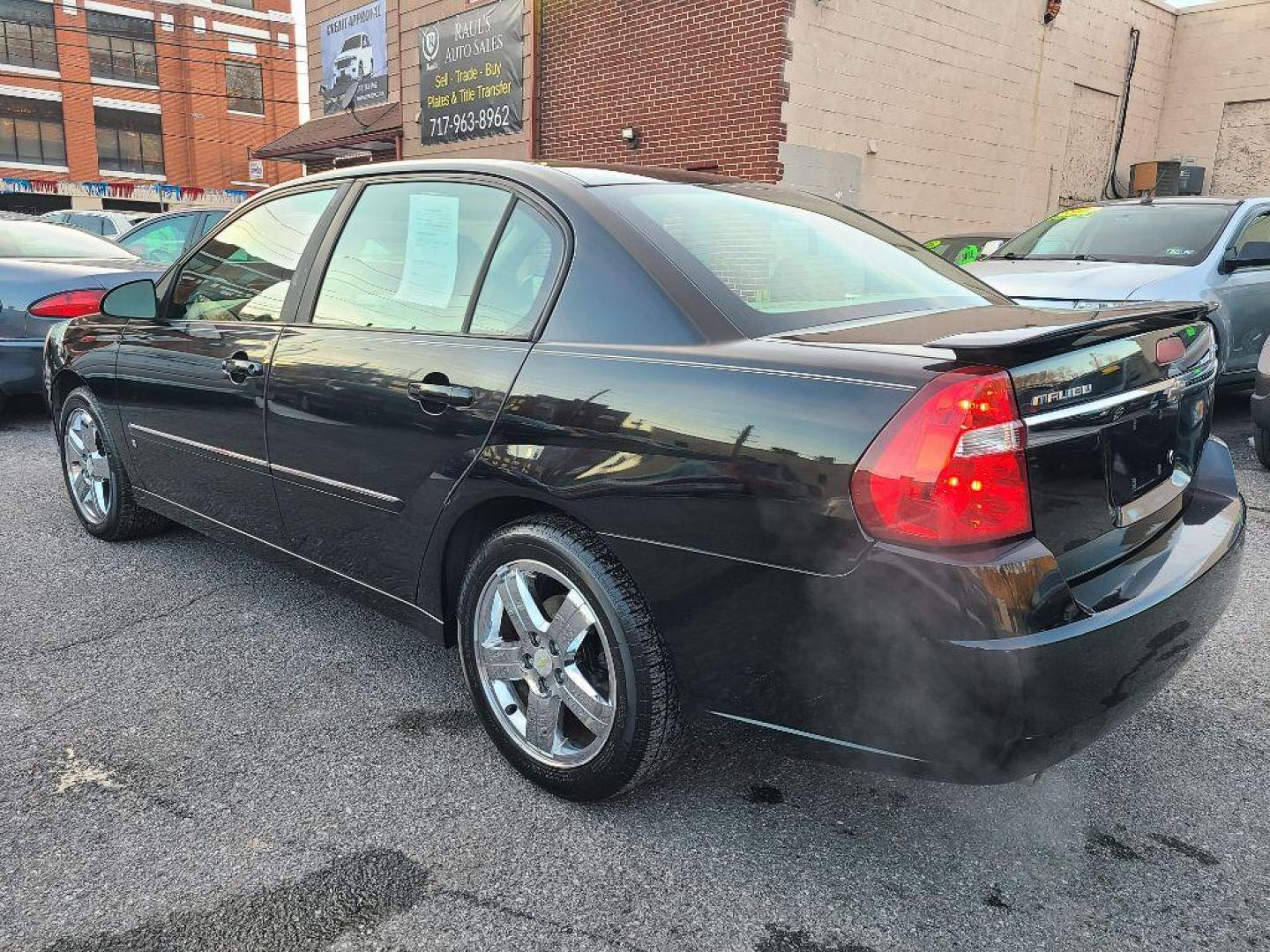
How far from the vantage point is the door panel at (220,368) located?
10.2ft

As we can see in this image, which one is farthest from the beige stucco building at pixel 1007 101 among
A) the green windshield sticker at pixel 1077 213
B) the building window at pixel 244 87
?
the building window at pixel 244 87

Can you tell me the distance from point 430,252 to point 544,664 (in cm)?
126

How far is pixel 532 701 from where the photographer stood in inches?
92.1

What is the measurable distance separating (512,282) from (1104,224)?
20.3 feet

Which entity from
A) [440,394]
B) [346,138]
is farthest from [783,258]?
[346,138]

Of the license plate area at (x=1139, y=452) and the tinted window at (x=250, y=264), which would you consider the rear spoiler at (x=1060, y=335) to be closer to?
the license plate area at (x=1139, y=452)

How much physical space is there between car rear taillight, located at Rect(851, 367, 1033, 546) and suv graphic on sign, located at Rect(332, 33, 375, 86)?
16973mm

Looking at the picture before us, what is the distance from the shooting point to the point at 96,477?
165 inches

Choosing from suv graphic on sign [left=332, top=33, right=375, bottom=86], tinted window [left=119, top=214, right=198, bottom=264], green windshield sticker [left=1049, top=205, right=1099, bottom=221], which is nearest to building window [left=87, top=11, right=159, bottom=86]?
suv graphic on sign [left=332, top=33, right=375, bottom=86]

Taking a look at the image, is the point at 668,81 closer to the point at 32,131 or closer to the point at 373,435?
the point at 373,435

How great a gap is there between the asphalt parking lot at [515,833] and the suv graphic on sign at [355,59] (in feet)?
51.4

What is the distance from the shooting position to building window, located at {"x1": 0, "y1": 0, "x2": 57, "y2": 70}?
39.5 metres

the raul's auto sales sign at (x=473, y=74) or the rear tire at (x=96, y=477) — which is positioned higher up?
the raul's auto sales sign at (x=473, y=74)

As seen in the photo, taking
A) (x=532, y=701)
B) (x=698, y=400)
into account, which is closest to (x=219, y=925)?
(x=532, y=701)
